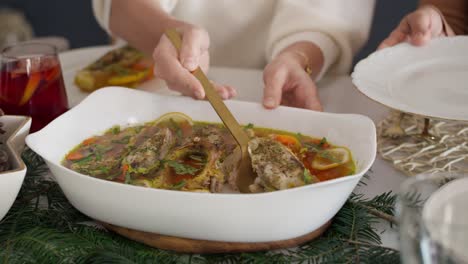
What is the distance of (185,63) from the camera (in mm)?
1246

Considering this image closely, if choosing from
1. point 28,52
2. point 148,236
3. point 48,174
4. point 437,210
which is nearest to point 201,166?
point 148,236

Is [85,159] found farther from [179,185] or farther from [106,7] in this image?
[106,7]

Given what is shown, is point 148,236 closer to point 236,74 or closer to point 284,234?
point 284,234

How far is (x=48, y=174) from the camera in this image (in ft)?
3.81

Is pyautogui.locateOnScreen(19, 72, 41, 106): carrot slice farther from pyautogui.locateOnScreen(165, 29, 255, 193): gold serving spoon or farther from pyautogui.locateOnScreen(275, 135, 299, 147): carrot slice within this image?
pyautogui.locateOnScreen(275, 135, 299, 147): carrot slice

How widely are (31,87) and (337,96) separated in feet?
2.35

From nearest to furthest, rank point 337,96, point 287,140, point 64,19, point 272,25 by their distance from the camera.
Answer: point 287,140 < point 337,96 < point 272,25 < point 64,19

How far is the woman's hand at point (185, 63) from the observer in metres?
1.22

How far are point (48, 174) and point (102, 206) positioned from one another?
29cm

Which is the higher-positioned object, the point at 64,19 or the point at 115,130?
the point at 115,130

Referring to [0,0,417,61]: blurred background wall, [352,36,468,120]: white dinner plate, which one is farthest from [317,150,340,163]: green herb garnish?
[0,0,417,61]: blurred background wall

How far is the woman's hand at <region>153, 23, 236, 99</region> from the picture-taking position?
1218 millimetres

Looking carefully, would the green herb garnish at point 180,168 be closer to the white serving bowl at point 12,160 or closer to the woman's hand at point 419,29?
the white serving bowl at point 12,160

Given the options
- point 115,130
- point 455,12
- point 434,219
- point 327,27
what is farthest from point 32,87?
point 455,12
